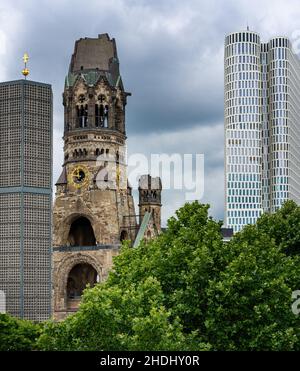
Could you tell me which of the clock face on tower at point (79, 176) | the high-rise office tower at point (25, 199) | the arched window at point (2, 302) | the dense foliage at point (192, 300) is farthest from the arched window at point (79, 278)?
the dense foliage at point (192, 300)

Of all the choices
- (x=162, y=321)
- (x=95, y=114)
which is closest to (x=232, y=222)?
(x=95, y=114)

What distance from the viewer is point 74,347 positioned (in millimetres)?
38656

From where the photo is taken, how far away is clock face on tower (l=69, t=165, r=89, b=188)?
104500mm

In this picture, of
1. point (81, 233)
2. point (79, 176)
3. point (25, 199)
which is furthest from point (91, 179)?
point (25, 199)

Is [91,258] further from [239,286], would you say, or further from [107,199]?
[239,286]

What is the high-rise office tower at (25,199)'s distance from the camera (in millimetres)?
64312

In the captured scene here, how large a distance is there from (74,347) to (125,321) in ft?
8.70

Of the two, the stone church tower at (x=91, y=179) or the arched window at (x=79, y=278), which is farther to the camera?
the arched window at (x=79, y=278)

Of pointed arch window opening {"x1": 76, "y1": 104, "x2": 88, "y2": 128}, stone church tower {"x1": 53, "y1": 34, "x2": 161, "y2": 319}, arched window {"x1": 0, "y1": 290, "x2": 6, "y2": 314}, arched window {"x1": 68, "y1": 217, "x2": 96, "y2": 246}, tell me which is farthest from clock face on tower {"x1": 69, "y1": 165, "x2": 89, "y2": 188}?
arched window {"x1": 0, "y1": 290, "x2": 6, "y2": 314}

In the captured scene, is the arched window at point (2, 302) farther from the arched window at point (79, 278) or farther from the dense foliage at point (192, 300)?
the arched window at point (79, 278)

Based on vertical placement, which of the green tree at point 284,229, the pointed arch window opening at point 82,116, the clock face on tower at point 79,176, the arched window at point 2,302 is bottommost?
the arched window at point 2,302

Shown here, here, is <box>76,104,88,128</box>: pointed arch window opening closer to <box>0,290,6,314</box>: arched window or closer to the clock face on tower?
the clock face on tower

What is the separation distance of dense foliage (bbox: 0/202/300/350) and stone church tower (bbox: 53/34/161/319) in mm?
48287

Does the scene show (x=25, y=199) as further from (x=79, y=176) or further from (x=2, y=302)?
(x=79, y=176)
